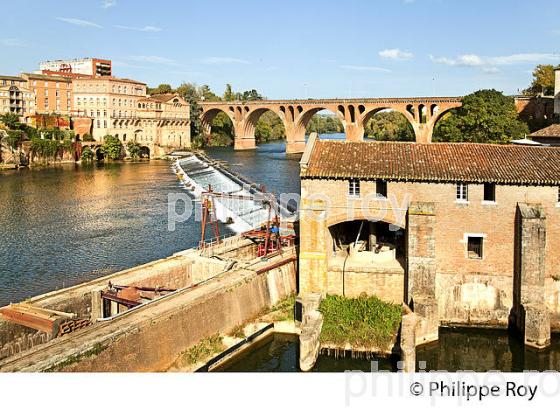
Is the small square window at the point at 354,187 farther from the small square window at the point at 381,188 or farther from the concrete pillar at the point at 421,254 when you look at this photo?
the concrete pillar at the point at 421,254

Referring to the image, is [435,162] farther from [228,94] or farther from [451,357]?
[228,94]

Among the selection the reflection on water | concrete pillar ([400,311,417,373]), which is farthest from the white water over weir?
concrete pillar ([400,311,417,373])

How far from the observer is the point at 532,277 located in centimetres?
1980

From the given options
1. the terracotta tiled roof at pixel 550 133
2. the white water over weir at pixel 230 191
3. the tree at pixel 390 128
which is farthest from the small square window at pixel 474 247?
the tree at pixel 390 128

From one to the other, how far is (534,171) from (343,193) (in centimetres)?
674

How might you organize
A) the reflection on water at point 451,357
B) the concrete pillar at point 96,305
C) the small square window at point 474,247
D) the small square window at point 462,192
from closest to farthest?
the reflection on water at point 451,357 < the concrete pillar at point 96,305 < the small square window at point 462,192 < the small square window at point 474,247

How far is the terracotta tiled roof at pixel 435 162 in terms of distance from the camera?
67.4ft

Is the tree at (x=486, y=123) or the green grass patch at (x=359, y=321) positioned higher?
the tree at (x=486, y=123)

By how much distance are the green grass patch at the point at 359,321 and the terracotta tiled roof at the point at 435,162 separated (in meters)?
4.59

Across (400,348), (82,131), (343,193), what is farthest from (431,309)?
(82,131)

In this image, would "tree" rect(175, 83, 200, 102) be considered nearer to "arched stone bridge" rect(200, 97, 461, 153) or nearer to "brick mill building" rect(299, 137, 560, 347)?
"arched stone bridge" rect(200, 97, 461, 153)

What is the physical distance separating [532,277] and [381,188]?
19.6ft

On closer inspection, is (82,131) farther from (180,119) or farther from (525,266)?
(525,266)

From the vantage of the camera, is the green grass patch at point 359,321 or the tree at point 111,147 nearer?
the green grass patch at point 359,321
